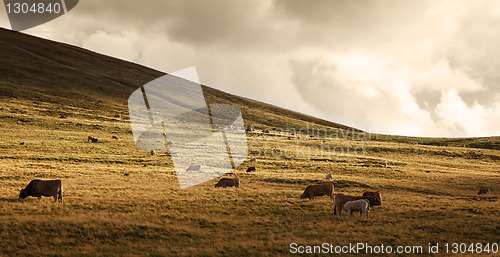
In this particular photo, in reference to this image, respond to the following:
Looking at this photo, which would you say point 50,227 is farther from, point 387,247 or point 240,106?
point 240,106

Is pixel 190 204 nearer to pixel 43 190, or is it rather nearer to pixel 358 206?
pixel 43 190

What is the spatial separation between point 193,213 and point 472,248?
50.8 ft

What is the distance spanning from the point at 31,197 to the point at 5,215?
4.70 metres

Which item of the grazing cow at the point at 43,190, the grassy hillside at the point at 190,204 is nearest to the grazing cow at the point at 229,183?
the grassy hillside at the point at 190,204

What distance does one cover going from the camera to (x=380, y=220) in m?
19.1

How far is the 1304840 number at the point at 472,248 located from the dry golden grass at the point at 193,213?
2.67 feet

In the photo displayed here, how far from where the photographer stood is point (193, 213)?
19.6 metres

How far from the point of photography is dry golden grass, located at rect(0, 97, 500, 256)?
47.6ft

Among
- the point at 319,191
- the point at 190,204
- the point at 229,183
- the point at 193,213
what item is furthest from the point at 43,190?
the point at 319,191

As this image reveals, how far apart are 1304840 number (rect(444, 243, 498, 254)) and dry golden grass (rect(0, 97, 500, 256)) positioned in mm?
813

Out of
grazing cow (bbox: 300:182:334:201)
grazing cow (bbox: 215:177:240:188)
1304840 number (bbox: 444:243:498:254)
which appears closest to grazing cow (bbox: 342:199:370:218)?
1304840 number (bbox: 444:243:498:254)

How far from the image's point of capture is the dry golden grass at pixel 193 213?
1450 cm

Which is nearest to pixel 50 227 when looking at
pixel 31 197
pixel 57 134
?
pixel 31 197

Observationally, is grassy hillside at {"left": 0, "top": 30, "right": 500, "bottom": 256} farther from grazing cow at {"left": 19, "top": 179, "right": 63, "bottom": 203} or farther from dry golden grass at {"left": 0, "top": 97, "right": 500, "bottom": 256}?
grazing cow at {"left": 19, "top": 179, "right": 63, "bottom": 203}
